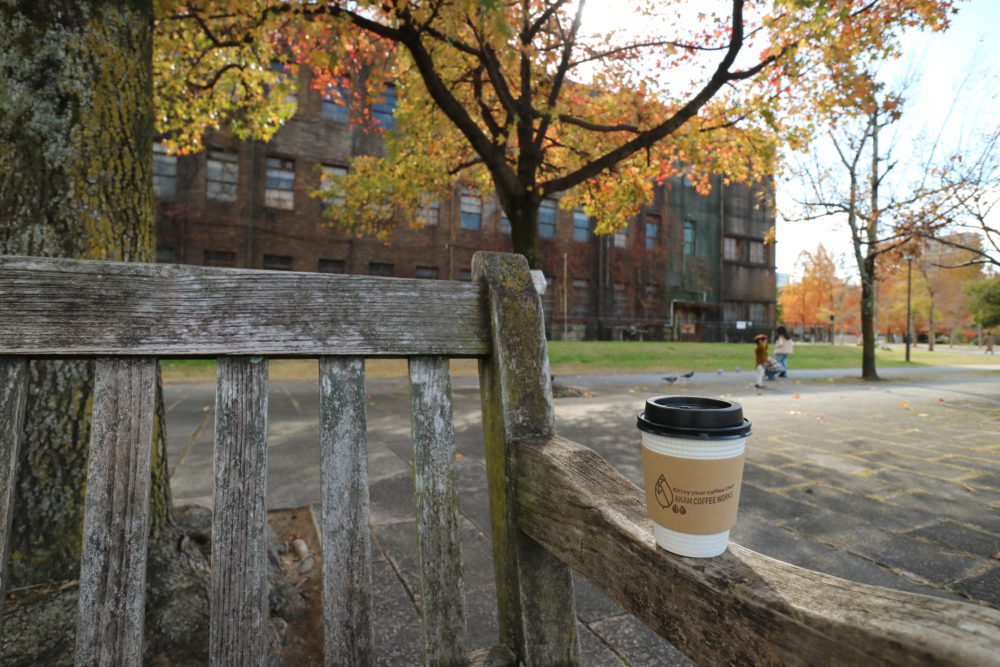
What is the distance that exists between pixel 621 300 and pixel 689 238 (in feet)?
21.6

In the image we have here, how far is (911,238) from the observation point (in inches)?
441

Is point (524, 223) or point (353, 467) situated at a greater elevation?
point (524, 223)

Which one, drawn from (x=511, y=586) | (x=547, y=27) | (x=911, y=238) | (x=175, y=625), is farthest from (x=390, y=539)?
(x=911, y=238)

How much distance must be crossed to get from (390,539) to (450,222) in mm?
20337

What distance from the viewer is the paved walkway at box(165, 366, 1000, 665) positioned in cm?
199

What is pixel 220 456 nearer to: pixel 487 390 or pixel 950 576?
pixel 487 390

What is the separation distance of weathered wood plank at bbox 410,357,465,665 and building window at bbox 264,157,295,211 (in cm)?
2058

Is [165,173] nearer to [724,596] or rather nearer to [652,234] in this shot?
[724,596]

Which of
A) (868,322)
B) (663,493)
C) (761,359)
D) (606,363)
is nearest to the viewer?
(663,493)

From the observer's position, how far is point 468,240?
2228cm

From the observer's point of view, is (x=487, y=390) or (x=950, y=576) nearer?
(x=487, y=390)

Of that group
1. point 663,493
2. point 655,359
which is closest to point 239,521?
point 663,493

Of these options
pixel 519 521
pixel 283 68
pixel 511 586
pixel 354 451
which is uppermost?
pixel 283 68

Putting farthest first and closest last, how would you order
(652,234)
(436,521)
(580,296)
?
(652,234), (580,296), (436,521)
